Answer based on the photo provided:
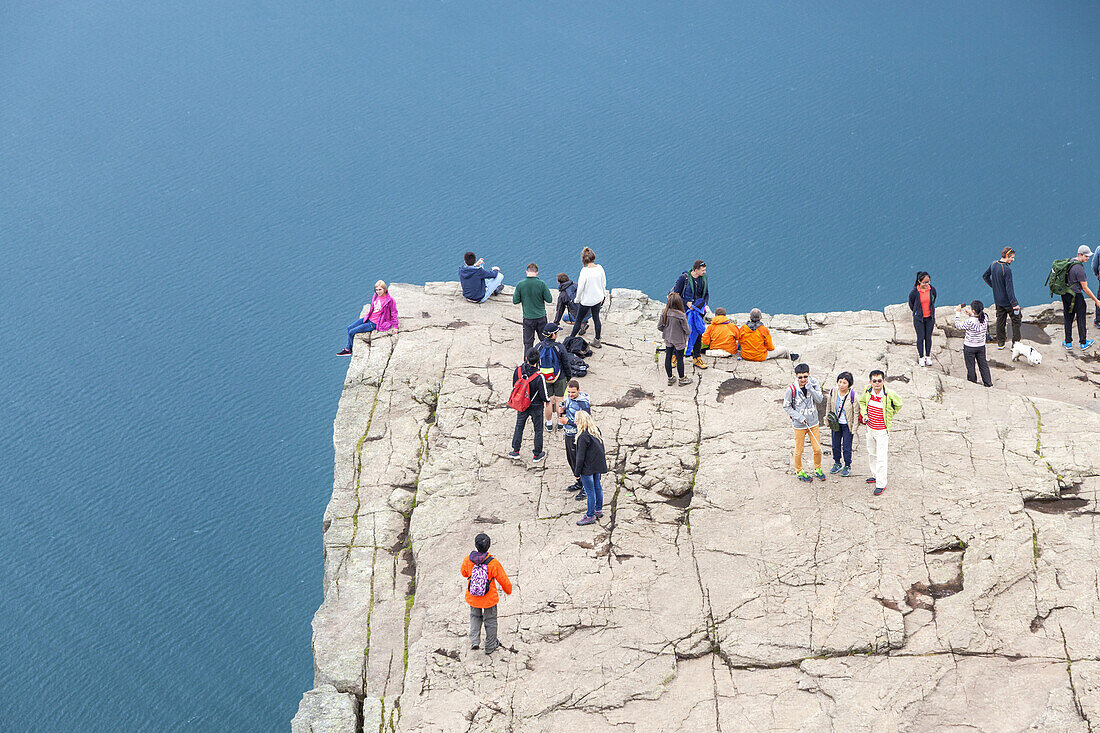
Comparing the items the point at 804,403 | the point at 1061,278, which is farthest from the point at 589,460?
the point at 1061,278

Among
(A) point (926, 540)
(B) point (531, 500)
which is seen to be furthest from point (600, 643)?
(A) point (926, 540)

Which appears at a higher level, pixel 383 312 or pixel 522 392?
pixel 383 312

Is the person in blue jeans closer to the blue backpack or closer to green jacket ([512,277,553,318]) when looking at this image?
the blue backpack

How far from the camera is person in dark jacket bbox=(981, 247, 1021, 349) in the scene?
1791 cm

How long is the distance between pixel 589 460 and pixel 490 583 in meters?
2.31

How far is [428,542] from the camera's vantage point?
14047mm

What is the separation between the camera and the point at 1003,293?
18.2 meters

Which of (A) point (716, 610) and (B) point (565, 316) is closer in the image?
(A) point (716, 610)

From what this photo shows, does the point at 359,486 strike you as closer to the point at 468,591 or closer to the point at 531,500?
the point at 531,500

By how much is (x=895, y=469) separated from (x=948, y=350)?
20.4ft

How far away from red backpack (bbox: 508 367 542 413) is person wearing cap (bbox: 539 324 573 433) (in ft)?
0.69

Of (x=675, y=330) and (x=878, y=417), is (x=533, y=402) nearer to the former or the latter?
(x=675, y=330)

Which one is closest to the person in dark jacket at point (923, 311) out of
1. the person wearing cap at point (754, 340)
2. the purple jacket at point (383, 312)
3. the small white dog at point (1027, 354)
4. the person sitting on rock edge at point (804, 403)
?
the small white dog at point (1027, 354)

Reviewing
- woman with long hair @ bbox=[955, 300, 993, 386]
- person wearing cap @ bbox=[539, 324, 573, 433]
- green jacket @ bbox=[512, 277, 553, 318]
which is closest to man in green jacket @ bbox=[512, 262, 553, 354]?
green jacket @ bbox=[512, 277, 553, 318]
